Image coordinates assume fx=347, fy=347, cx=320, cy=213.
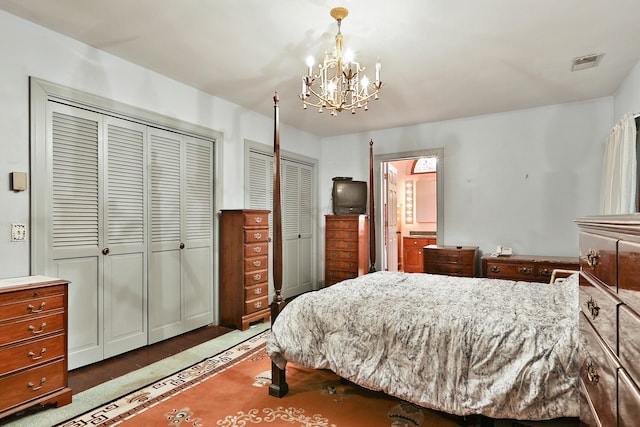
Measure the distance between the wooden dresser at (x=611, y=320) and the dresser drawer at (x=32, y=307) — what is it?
2.86 metres

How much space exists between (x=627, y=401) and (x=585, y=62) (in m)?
3.40

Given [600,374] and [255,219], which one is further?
[255,219]

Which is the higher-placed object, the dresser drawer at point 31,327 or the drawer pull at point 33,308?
the drawer pull at point 33,308

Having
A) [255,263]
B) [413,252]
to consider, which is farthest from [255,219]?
[413,252]

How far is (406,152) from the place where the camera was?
535 cm

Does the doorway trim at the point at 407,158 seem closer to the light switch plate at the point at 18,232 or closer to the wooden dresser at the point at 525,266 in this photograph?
the wooden dresser at the point at 525,266

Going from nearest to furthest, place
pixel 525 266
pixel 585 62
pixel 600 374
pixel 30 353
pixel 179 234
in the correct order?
pixel 600 374 < pixel 30 353 < pixel 585 62 < pixel 179 234 < pixel 525 266

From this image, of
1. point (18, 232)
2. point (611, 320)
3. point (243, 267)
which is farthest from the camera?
point (243, 267)

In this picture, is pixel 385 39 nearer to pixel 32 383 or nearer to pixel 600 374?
pixel 600 374

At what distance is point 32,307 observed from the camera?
217cm

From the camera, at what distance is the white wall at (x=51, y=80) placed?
2.42m

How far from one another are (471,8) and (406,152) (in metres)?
3.05

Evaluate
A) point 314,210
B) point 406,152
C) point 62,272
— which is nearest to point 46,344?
point 62,272

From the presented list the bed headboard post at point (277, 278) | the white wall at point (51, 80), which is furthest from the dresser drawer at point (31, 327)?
the bed headboard post at point (277, 278)
